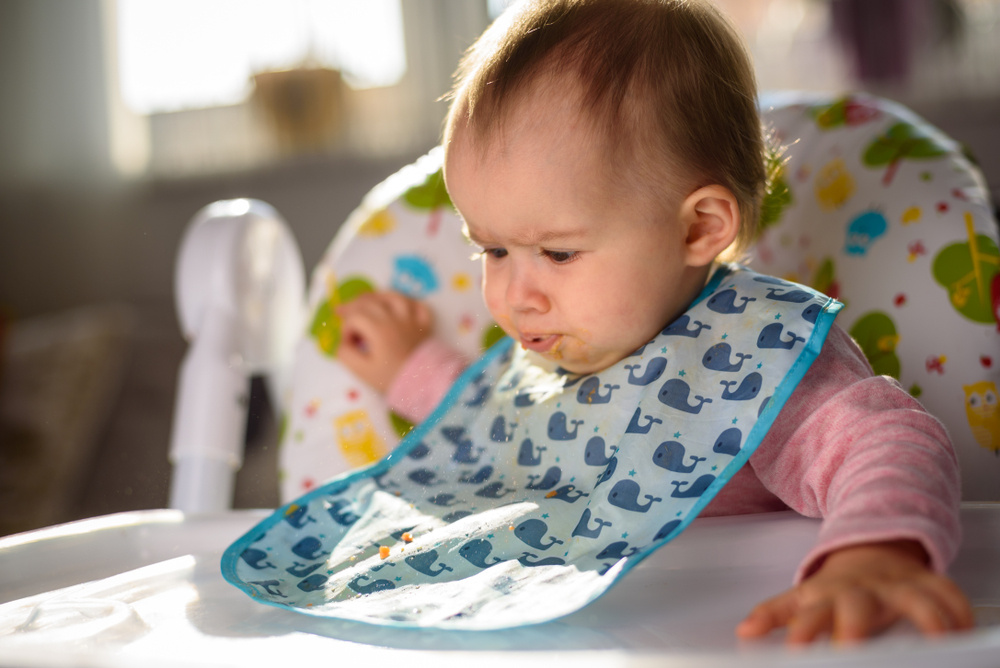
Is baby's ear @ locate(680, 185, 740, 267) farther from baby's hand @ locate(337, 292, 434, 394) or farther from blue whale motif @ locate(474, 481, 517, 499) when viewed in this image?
baby's hand @ locate(337, 292, 434, 394)

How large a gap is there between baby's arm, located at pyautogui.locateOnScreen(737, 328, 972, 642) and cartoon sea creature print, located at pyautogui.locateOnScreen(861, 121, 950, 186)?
0.84 feet

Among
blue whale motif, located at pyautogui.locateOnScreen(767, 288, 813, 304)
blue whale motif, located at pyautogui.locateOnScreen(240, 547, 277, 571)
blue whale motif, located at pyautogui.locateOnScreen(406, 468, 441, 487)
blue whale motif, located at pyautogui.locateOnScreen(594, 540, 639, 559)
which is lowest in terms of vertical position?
blue whale motif, located at pyautogui.locateOnScreen(240, 547, 277, 571)

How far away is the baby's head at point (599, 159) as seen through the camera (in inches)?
21.9

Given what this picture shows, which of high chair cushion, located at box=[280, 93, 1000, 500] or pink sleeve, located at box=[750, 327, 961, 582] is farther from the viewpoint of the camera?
high chair cushion, located at box=[280, 93, 1000, 500]

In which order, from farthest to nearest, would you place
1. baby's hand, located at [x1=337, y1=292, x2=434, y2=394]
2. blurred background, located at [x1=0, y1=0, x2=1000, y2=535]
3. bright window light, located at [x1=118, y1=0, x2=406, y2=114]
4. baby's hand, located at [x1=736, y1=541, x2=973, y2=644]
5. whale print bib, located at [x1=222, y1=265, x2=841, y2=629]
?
bright window light, located at [x1=118, y1=0, x2=406, y2=114]
blurred background, located at [x1=0, y1=0, x2=1000, y2=535]
baby's hand, located at [x1=337, y1=292, x2=434, y2=394]
whale print bib, located at [x1=222, y1=265, x2=841, y2=629]
baby's hand, located at [x1=736, y1=541, x2=973, y2=644]

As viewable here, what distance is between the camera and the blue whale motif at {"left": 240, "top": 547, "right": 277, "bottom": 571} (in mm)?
551

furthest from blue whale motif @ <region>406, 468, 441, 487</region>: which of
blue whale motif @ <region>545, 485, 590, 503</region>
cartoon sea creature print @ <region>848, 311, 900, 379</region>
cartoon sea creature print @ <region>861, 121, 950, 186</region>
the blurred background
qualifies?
the blurred background

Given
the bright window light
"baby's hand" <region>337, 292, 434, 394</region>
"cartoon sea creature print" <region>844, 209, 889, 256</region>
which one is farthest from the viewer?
the bright window light

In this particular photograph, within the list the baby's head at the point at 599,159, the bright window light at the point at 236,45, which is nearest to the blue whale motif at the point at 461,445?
the baby's head at the point at 599,159

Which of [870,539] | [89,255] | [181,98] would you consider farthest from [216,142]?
[870,539]

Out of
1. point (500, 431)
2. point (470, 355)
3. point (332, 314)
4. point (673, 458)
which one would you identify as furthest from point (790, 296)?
point (332, 314)

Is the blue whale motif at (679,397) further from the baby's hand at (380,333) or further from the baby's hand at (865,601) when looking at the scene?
the baby's hand at (380,333)

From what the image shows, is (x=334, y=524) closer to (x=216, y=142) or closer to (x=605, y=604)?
(x=605, y=604)

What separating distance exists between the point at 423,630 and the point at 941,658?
23 centimetres
